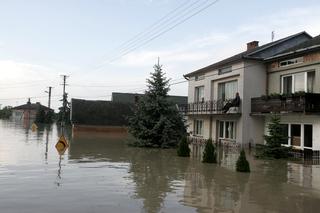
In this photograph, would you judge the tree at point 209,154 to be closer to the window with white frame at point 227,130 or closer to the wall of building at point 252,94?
the wall of building at point 252,94

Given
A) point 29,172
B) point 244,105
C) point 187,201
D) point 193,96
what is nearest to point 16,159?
point 29,172

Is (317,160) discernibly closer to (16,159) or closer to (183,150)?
(183,150)

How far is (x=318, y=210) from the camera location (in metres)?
10.4

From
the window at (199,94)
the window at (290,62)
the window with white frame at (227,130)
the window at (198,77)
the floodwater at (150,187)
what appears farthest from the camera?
the window at (199,94)

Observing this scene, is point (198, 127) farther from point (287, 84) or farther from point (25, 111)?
point (25, 111)

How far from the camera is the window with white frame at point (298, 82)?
87.3ft

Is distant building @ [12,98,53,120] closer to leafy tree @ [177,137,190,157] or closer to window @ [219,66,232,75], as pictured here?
window @ [219,66,232,75]

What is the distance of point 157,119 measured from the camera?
3244cm

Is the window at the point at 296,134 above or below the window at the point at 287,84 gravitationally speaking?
below

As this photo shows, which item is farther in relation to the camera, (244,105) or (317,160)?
(244,105)

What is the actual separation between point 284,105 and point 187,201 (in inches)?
682

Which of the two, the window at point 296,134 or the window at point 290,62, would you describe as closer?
the window at point 296,134

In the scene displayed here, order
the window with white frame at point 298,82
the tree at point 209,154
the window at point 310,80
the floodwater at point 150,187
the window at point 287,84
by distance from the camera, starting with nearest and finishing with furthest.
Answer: the floodwater at point 150,187 → the tree at point 209,154 → the window at point 310,80 → the window with white frame at point 298,82 → the window at point 287,84

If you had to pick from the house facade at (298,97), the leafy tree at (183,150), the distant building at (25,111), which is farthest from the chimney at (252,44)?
the distant building at (25,111)
